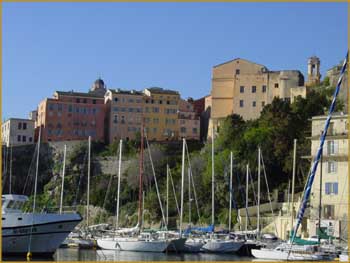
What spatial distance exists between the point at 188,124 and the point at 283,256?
54.2 meters

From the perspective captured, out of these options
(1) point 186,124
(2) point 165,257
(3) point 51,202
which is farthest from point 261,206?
(1) point 186,124

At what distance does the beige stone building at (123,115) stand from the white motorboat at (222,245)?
43.8 meters

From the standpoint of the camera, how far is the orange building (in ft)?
273

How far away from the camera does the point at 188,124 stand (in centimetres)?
8594

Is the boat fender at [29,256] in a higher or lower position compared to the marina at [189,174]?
lower

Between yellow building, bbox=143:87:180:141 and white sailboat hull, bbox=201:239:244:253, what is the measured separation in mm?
44246

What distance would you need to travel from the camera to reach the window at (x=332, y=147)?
45.0 m

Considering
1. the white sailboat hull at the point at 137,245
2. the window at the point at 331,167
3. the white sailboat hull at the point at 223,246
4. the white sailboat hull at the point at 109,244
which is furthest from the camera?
the window at the point at 331,167

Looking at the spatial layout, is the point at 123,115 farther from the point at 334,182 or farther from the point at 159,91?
the point at 334,182

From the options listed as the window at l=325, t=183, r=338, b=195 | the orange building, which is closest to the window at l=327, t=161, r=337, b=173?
the window at l=325, t=183, r=338, b=195

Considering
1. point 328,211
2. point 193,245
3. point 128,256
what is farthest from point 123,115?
point 128,256

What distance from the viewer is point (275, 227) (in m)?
46.6

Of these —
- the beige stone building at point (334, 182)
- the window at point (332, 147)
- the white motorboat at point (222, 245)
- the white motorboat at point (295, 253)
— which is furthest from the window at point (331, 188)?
the white motorboat at point (295, 253)

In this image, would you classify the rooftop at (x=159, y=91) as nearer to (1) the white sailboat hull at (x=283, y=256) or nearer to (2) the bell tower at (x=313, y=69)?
(2) the bell tower at (x=313, y=69)
